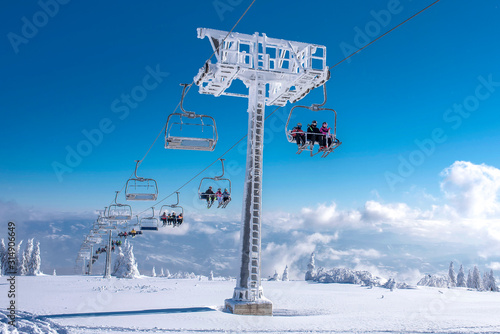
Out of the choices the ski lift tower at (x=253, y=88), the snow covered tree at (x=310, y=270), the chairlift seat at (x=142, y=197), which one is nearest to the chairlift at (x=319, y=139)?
the ski lift tower at (x=253, y=88)

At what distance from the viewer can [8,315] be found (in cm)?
1930

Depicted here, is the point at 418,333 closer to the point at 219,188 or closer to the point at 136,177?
the point at 219,188

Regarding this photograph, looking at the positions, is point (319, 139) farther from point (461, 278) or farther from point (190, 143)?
point (461, 278)

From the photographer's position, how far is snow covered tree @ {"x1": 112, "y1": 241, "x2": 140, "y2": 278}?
63.0 meters

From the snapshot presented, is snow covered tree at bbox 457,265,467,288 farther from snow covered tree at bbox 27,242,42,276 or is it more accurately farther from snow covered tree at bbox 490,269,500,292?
snow covered tree at bbox 27,242,42,276

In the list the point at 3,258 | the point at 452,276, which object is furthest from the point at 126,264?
the point at 452,276

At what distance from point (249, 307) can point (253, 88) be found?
32.5 feet

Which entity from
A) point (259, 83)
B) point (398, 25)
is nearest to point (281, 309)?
point (259, 83)

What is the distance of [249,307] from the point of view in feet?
61.9

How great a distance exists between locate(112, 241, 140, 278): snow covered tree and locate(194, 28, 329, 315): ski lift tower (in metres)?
47.1

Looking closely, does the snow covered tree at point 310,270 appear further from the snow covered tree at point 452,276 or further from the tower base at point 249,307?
the tower base at point 249,307

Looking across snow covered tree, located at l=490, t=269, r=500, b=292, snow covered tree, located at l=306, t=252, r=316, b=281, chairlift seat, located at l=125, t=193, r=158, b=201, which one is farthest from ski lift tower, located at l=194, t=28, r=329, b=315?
snow covered tree, located at l=490, t=269, r=500, b=292

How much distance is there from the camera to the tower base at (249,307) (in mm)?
18750

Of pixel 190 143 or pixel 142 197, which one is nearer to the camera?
pixel 190 143
